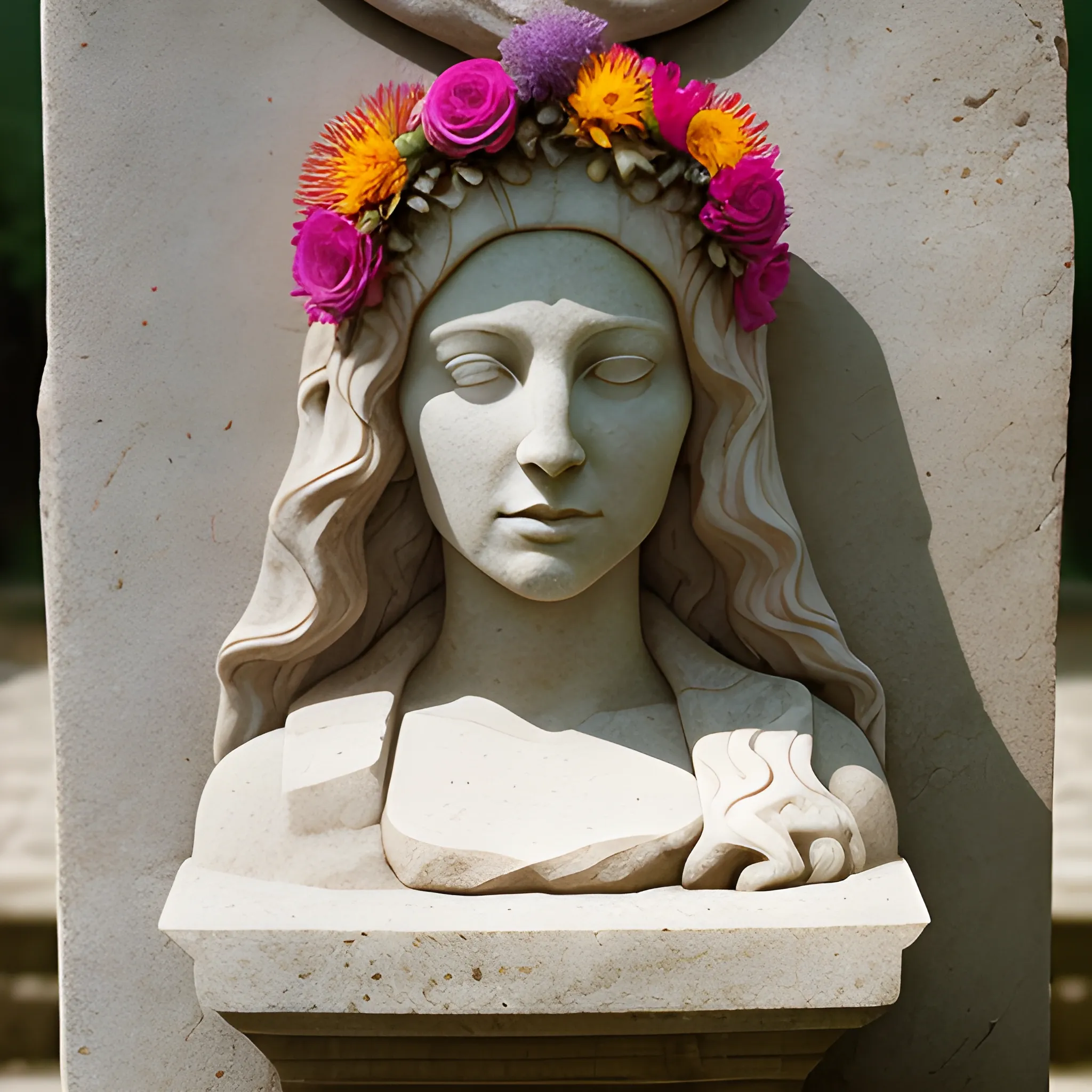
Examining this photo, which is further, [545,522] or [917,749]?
[917,749]

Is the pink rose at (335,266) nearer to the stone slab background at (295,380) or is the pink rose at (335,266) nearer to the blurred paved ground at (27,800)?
the stone slab background at (295,380)

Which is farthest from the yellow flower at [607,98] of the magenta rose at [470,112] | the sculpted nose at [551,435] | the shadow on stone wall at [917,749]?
the shadow on stone wall at [917,749]

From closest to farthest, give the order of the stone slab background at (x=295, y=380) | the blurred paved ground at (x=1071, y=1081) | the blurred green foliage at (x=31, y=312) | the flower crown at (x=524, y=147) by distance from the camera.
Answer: the flower crown at (x=524, y=147), the stone slab background at (x=295, y=380), the blurred paved ground at (x=1071, y=1081), the blurred green foliage at (x=31, y=312)

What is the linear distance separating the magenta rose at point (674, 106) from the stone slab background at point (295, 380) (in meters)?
0.36

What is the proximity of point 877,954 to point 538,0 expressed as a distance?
5.23ft

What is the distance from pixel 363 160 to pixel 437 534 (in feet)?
2.13

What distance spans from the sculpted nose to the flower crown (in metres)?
0.30

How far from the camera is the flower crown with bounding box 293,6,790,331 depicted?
234 cm

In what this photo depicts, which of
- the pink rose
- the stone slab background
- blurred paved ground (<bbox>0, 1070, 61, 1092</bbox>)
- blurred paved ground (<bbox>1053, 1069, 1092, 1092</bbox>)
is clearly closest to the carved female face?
the pink rose

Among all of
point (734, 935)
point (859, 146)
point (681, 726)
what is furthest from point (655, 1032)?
point (859, 146)

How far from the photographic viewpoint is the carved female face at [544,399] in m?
2.37

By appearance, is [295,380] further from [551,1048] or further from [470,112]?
[551,1048]

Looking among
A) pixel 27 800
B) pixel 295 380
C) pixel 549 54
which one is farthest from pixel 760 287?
pixel 27 800

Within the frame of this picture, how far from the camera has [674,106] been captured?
2.38m
